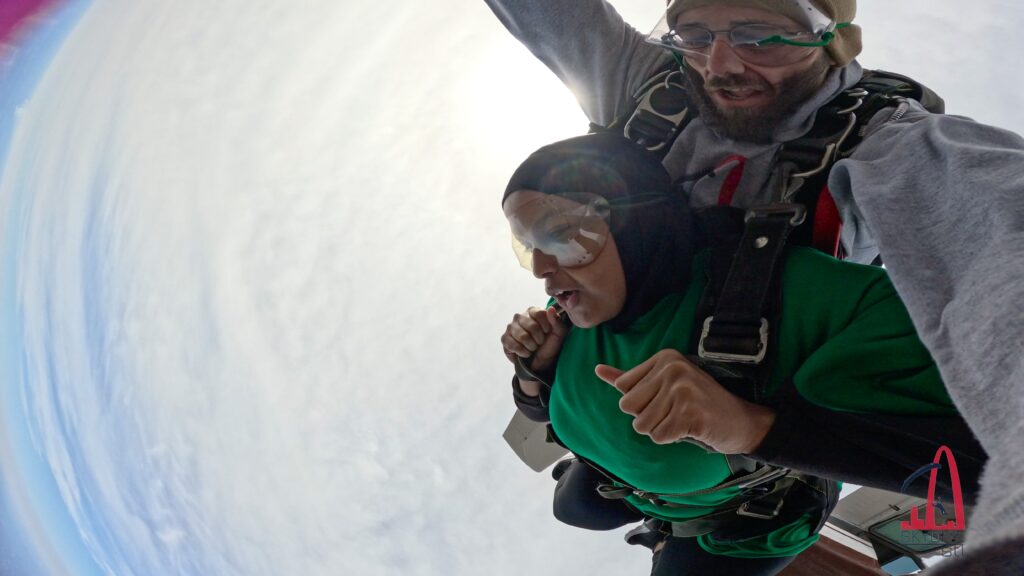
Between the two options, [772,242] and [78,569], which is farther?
[78,569]

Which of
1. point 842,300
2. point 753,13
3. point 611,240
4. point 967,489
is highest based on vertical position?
point 753,13

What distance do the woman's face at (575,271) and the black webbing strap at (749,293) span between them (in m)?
0.13

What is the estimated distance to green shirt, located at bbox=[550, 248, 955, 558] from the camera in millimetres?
456

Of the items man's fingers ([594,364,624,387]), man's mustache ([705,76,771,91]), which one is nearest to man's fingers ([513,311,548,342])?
man's fingers ([594,364,624,387])

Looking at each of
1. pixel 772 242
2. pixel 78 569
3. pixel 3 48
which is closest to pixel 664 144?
pixel 772 242

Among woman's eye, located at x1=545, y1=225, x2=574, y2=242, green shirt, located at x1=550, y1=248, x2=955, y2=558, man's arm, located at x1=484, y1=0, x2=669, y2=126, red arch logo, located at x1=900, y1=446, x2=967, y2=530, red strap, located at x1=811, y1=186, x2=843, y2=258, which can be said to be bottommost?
red arch logo, located at x1=900, y1=446, x2=967, y2=530

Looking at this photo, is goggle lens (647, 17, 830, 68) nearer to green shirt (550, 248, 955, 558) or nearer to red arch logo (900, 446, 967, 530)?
green shirt (550, 248, 955, 558)

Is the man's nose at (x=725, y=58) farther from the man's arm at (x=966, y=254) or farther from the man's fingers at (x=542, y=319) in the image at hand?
the man's fingers at (x=542, y=319)

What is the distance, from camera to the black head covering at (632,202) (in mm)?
642

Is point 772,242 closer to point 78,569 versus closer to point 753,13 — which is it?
point 753,13

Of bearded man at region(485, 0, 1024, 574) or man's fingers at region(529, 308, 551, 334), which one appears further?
man's fingers at region(529, 308, 551, 334)

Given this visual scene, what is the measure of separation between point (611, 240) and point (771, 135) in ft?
→ 0.72

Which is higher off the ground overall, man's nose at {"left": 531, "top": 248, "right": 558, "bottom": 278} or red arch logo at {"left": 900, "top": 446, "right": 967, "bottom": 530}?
man's nose at {"left": 531, "top": 248, "right": 558, "bottom": 278}

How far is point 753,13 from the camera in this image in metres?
0.61
